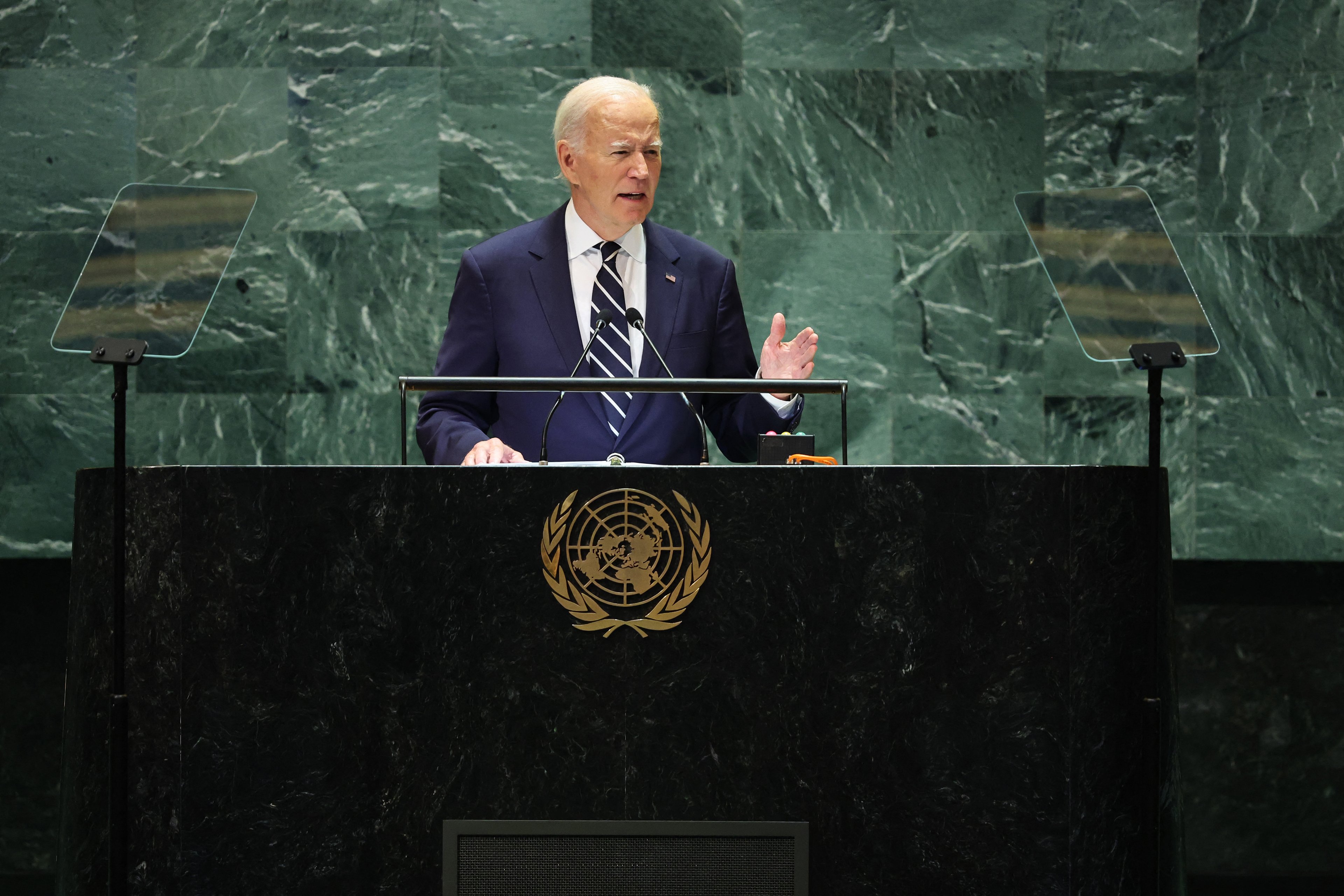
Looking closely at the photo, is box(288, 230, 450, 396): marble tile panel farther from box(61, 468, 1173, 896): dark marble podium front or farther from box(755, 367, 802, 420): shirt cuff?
box(61, 468, 1173, 896): dark marble podium front

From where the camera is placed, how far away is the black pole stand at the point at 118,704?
188 cm

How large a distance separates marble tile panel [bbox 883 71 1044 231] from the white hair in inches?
59.6

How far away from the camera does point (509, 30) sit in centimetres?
423

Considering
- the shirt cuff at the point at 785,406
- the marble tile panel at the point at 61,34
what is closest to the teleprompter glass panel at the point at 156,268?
the shirt cuff at the point at 785,406

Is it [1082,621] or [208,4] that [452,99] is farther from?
[1082,621]

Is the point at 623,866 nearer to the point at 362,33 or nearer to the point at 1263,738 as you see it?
the point at 1263,738

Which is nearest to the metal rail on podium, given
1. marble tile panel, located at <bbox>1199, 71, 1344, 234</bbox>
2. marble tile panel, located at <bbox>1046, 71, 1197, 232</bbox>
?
marble tile panel, located at <bbox>1046, 71, 1197, 232</bbox>

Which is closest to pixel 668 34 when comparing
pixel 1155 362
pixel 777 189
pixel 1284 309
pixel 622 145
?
pixel 777 189

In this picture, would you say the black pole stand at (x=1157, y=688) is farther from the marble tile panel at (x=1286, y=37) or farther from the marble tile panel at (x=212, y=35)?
the marble tile panel at (x=212, y=35)

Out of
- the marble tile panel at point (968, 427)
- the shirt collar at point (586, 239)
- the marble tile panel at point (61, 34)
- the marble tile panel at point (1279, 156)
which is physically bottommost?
the marble tile panel at point (968, 427)

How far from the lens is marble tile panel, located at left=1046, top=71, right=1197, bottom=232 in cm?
426

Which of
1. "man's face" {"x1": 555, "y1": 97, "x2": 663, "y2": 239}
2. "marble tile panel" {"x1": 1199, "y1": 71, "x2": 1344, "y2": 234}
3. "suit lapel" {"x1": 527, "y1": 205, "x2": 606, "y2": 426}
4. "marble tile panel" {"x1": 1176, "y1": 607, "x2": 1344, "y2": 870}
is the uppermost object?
"marble tile panel" {"x1": 1199, "y1": 71, "x2": 1344, "y2": 234}

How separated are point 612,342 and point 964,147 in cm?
204

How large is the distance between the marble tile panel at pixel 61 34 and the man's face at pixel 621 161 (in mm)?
2256
